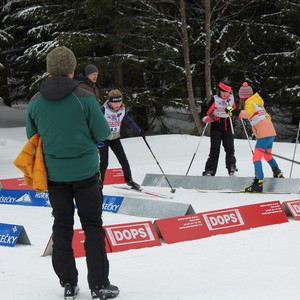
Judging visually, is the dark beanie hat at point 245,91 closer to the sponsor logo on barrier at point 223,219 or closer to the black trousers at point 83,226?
the sponsor logo on barrier at point 223,219

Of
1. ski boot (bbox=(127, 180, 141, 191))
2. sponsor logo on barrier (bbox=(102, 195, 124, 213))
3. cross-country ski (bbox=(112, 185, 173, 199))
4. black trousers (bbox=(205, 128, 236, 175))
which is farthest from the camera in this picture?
black trousers (bbox=(205, 128, 236, 175))

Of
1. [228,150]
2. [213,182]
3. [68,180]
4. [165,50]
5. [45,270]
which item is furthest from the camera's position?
[165,50]

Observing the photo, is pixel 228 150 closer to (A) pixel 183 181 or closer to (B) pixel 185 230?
(A) pixel 183 181

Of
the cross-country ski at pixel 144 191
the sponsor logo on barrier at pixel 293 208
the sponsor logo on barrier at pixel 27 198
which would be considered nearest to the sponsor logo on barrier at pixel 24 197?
the sponsor logo on barrier at pixel 27 198

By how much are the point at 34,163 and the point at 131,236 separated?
1.86 m

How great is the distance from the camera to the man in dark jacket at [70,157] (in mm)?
3854

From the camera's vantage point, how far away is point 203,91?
72.8 feet

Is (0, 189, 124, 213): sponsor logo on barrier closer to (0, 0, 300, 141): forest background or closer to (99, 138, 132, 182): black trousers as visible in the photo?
(99, 138, 132, 182): black trousers

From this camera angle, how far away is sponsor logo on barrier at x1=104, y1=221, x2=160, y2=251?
5461 millimetres

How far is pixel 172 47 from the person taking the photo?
18.1 m

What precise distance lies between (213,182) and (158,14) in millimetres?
9879

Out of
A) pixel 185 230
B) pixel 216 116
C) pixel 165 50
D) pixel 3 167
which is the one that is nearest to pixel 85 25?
pixel 165 50

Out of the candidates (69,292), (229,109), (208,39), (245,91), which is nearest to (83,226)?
(69,292)

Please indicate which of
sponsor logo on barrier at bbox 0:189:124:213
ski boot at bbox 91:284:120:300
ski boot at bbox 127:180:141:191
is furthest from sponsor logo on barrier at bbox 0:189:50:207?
ski boot at bbox 91:284:120:300
